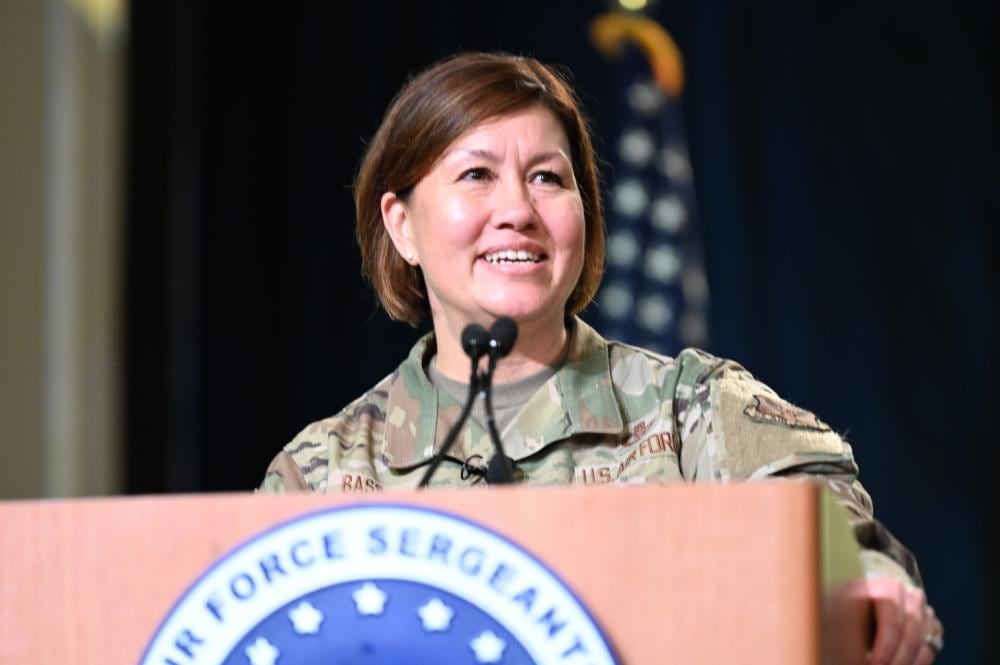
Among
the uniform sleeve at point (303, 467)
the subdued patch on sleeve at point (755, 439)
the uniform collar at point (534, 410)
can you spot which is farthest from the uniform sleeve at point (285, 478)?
the subdued patch on sleeve at point (755, 439)

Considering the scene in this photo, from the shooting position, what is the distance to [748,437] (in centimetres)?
177

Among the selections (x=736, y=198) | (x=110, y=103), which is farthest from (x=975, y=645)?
(x=110, y=103)

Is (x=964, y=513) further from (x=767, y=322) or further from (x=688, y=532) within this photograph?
(x=688, y=532)

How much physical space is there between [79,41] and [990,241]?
2.21m

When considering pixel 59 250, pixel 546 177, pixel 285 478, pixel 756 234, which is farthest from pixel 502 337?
pixel 756 234

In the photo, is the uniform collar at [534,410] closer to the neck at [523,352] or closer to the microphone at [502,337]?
the neck at [523,352]

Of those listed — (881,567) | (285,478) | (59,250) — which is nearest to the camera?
(881,567)

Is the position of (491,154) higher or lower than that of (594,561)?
higher

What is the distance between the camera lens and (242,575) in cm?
115

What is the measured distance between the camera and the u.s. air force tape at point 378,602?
1095 millimetres

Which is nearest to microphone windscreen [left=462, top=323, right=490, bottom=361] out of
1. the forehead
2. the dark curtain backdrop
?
the forehead

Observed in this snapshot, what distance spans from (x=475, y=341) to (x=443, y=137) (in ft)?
1.56

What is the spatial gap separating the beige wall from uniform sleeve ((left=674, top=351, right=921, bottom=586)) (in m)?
1.79

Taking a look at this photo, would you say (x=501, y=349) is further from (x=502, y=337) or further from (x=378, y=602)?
(x=378, y=602)
